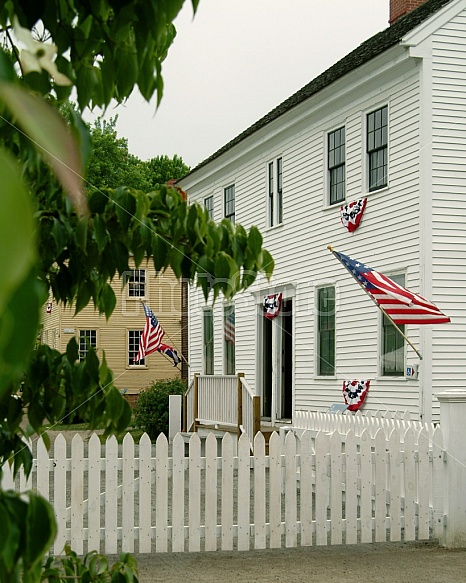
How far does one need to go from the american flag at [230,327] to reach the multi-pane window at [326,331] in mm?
5308

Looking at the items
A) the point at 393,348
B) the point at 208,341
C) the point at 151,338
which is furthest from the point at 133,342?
the point at 393,348

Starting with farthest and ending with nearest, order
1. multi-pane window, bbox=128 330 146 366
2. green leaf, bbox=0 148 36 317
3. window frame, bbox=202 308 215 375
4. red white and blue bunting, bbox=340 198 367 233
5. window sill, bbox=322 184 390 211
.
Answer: multi-pane window, bbox=128 330 146 366 < window frame, bbox=202 308 215 375 < red white and blue bunting, bbox=340 198 367 233 < window sill, bbox=322 184 390 211 < green leaf, bbox=0 148 36 317

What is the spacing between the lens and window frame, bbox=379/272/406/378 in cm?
1570

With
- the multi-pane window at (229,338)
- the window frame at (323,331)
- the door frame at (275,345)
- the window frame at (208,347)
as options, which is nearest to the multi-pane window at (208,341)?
the window frame at (208,347)

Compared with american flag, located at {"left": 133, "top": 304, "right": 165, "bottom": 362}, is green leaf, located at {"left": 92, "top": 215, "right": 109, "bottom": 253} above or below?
above

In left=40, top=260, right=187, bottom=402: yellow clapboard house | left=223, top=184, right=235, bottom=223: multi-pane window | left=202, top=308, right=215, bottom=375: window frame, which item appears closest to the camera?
left=223, top=184, right=235, bottom=223: multi-pane window

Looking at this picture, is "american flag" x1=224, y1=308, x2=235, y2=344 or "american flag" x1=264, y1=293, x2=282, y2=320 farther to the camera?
"american flag" x1=224, y1=308, x2=235, y2=344

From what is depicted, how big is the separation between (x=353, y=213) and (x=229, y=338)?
812cm

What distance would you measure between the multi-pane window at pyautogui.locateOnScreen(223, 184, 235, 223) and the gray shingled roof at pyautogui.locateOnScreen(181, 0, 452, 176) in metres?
1.00

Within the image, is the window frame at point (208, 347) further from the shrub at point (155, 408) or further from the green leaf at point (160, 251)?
the green leaf at point (160, 251)

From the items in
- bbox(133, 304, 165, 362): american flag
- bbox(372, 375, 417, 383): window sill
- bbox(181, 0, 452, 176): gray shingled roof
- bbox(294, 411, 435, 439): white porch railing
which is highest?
bbox(181, 0, 452, 176): gray shingled roof

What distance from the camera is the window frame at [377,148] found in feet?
54.9

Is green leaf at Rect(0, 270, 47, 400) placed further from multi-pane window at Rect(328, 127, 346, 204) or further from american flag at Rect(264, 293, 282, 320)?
american flag at Rect(264, 293, 282, 320)

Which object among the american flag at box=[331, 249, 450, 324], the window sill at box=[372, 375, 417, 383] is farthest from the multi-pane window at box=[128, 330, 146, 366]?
the american flag at box=[331, 249, 450, 324]
